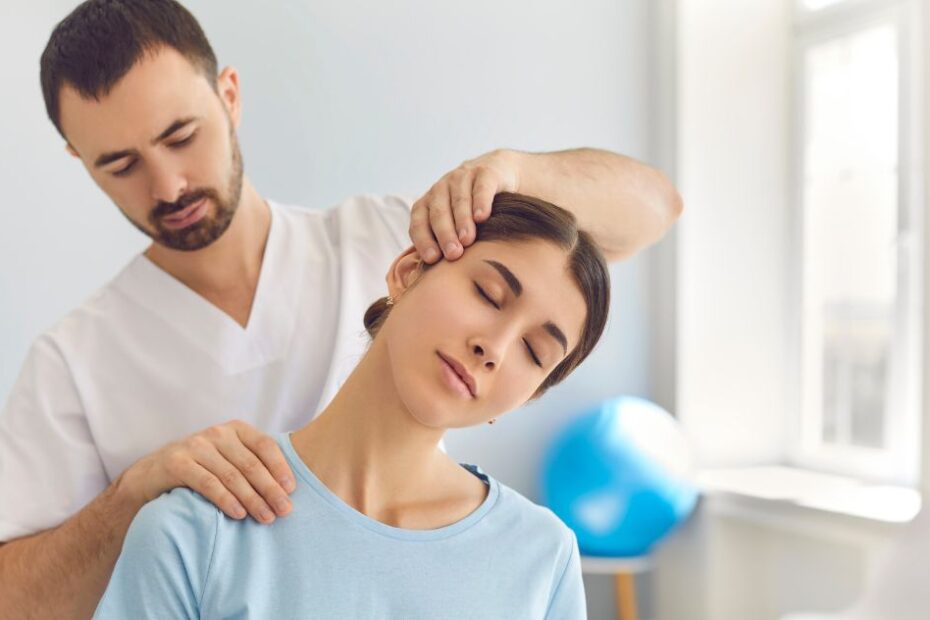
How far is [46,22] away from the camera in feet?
8.68

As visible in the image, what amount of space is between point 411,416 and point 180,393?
660 millimetres

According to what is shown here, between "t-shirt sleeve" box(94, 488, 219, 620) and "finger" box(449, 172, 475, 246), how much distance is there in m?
0.40

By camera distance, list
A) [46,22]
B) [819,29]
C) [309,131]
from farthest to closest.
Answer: [819,29], [309,131], [46,22]

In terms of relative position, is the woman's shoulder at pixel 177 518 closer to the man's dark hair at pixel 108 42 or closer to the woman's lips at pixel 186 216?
the woman's lips at pixel 186 216

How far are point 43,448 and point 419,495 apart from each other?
0.75 metres

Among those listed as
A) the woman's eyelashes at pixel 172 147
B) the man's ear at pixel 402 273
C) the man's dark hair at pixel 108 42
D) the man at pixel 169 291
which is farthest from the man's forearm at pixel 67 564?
the man's dark hair at pixel 108 42

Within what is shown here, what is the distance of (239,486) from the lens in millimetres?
1125

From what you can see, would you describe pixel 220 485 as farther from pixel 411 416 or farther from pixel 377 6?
pixel 377 6

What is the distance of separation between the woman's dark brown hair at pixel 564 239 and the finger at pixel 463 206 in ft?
0.06

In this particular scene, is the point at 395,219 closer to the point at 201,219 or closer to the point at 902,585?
the point at 201,219

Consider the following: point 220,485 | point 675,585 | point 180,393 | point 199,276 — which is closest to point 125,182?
point 199,276

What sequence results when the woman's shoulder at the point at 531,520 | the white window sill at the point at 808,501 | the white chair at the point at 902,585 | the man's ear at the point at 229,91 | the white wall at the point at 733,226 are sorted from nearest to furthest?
the woman's shoulder at the point at 531,520 < the man's ear at the point at 229,91 < the white chair at the point at 902,585 < the white window sill at the point at 808,501 < the white wall at the point at 733,226

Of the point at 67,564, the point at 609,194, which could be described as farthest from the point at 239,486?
the point at 609,194

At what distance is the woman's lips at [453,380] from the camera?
1.13m
